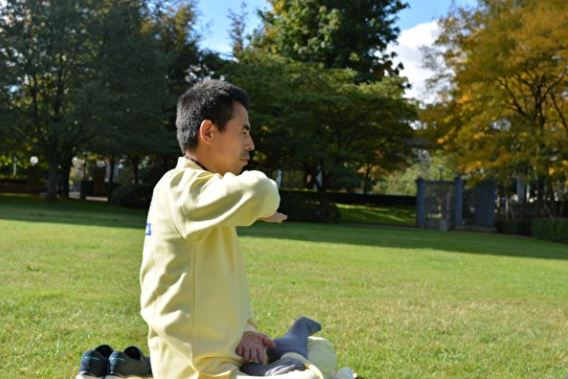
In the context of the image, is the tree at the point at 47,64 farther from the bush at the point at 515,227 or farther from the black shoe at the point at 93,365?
the black shoe at the point at 93,365

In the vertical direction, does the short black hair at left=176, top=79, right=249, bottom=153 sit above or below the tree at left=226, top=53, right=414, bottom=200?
below

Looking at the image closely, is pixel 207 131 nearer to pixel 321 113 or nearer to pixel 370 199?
pixel 321 113

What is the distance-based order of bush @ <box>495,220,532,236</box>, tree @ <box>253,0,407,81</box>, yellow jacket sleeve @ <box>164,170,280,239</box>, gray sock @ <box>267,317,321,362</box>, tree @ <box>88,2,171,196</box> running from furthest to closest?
tree @ <box>253,0,407,81</box>, tree @ <box>88,2,171,196</box>, bush @ <box>495,220,532,236</box>, gray sock @ <box>267,317,321,362</box>, yellow jacket sleeve @ <box>164,170,280,239</box>

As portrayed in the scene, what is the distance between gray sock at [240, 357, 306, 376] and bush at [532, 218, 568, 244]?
22118 millimetres

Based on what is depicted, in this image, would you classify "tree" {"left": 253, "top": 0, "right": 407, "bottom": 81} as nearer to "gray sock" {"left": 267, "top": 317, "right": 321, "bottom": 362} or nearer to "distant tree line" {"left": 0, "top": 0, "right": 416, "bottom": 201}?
"distant tree line" {"left": 0, "top": 0, "right": 416, "bottom": 201}

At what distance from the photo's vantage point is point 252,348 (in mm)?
2418

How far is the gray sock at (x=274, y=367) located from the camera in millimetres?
2305

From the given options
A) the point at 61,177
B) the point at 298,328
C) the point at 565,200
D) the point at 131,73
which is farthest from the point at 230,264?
the point at 61,177

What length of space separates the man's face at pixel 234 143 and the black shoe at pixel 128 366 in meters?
1.07

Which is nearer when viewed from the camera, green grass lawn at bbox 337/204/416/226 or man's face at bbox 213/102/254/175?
man's face at bbox 213/102/254/175

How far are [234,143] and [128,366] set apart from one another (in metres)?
1.21

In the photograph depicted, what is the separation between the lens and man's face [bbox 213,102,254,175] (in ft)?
7.91

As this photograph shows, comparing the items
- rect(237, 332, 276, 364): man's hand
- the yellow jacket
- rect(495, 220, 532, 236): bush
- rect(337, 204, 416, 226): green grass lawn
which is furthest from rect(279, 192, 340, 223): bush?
the yellow jacket

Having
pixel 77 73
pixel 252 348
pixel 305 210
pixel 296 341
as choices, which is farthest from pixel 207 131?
A: pixel 77 73
